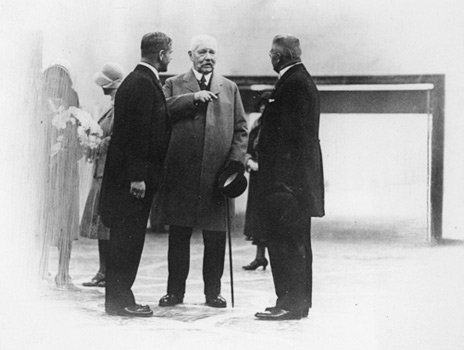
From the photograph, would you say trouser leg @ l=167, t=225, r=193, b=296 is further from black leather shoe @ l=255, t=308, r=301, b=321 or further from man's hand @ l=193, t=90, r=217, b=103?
man's hand @ l=193, t=90, r=217, b=103

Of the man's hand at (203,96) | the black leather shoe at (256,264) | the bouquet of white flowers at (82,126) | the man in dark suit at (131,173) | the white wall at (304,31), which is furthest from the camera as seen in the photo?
the black leather shoe at (256,264)

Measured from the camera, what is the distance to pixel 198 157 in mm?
5020

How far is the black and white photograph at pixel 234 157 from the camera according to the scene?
186 inches

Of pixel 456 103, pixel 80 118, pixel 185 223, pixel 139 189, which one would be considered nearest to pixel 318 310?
pixel 185 223

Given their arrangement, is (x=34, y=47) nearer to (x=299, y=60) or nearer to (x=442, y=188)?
(x=299, y=60)

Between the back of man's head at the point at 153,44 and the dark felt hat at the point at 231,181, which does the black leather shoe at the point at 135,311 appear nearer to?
the dark felt hat at the point at 231,181

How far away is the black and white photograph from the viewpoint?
186 inches

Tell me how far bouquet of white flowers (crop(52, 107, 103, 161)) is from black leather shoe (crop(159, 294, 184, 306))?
1201 millimetres

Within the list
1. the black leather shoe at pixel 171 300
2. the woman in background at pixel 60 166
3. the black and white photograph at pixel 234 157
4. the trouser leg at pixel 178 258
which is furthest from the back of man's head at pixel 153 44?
the black leather shoe at pixel 171 300

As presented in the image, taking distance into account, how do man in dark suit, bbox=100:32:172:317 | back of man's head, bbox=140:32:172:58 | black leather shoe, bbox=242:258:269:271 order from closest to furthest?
man in dark suit, bbox=100:32:172:317
back of man's head, bbox=140:32:172:58
black leather shoe, bbox=242:258:269:271

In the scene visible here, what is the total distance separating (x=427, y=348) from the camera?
4691mm

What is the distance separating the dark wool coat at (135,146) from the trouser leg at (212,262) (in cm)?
57

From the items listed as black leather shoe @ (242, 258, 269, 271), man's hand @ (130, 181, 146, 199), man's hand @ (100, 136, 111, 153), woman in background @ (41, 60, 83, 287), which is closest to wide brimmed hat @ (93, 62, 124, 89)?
woman in background @ (41, 60, 83, 287)

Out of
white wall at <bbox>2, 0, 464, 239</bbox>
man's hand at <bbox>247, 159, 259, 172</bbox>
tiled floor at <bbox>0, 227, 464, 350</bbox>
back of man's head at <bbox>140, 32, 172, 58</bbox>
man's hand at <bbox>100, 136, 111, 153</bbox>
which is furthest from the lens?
man's hand at <bbox>247, 159, 259, 172</bbox>
